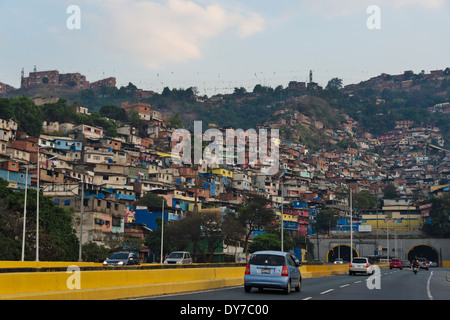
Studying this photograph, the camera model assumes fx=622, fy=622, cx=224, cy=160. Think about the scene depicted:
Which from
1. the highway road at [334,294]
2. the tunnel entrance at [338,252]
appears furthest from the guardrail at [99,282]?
the tunnel entrance at [338,252]

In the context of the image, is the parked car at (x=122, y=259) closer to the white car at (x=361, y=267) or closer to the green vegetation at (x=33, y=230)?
the white car at (x=361, y=267)

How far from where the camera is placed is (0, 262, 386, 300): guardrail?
15.4 metres

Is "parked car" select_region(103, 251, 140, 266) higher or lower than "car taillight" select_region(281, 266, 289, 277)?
lower

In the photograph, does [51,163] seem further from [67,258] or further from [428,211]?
[428,211]

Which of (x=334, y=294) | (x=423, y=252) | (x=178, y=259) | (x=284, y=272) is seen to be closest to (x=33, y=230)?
(x=178, y=259)

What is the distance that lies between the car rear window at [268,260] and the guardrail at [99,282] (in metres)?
2.86

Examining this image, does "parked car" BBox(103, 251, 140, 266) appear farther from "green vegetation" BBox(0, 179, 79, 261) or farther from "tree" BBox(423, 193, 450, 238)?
"tree" BBox(423, 193, 450, 238)

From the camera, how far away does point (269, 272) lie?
79.8ft

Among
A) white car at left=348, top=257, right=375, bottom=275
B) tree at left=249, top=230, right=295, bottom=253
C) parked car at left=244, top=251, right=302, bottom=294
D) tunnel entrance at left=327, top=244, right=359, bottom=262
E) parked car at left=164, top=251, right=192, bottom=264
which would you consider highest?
parked car at left=244, top=251, right=302, bottom=294

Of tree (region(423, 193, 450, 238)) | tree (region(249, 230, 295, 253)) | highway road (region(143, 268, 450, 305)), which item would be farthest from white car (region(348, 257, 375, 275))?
tree (region(423, 193, 450, 238))

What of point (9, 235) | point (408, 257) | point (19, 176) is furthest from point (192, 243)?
point (408, 257)

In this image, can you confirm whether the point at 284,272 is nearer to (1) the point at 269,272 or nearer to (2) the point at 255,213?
(1) the point at 269,272

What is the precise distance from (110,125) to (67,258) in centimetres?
10244

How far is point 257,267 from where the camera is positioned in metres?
24.6
